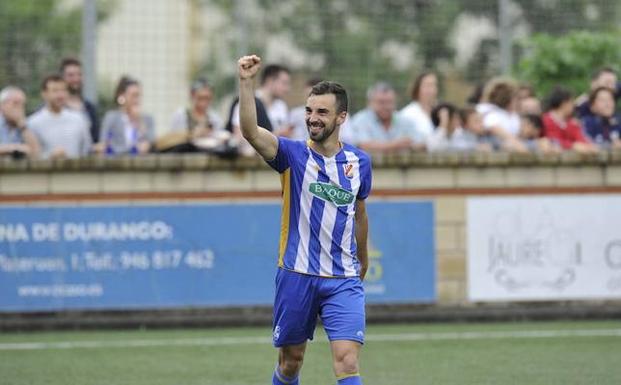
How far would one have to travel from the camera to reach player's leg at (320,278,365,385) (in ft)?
25.1

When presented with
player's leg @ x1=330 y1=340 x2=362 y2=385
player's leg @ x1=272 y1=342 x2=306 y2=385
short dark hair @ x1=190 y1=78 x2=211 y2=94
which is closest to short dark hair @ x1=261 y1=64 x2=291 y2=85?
short dark hair @ x1=190 y1=78 x2=211 y2=94

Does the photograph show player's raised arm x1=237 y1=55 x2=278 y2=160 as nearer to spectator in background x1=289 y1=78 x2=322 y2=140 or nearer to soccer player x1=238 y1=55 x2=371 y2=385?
soccer player x1=238 y1=55 x2=371 y2=385

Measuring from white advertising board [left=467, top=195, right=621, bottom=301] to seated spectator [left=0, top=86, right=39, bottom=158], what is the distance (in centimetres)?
462

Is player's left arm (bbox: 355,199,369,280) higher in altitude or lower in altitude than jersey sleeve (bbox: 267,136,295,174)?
lower

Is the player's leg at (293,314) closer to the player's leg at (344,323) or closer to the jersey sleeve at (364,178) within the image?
the player's leg at (344,323)

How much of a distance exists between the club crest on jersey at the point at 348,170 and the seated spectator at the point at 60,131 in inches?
253

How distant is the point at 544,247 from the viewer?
1437 centimetres

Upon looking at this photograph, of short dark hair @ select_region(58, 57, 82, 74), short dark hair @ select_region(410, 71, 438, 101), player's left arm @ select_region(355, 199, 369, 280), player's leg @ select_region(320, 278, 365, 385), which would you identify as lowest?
player's leg @ select_region(320, 278, 365, 385)

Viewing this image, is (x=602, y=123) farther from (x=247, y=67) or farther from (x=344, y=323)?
(x=247, y=67)

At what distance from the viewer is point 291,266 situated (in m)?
7.95

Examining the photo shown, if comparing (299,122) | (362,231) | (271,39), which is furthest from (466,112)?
(362,231)

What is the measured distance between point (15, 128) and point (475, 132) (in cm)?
489

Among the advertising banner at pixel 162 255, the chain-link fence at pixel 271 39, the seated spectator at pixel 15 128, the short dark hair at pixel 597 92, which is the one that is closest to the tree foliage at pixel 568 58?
the chain-link fence at pixel 271 39

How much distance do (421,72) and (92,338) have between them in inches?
192
